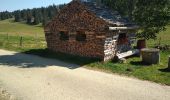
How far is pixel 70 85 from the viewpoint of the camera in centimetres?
1395

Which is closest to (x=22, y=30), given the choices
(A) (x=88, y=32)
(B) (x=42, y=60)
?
(B) (x=42, y=60)

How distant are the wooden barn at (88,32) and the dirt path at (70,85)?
2.75 metres

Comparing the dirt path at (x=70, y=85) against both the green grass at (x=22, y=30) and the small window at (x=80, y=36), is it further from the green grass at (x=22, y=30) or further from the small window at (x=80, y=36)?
the green grass at (x=22, y=30)

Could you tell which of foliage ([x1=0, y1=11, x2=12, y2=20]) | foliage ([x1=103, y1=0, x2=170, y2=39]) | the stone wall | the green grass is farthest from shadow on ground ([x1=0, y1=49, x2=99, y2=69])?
foliage ([x1=0, y1=11, x2=12, y2=20])

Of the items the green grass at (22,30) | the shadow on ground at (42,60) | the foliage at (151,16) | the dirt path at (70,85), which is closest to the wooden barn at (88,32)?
the shadow on ground at (42,60)

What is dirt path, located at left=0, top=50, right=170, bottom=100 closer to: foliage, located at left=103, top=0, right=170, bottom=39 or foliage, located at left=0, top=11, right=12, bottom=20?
foliage, located at left=103, top=0, right=170, bottom=39

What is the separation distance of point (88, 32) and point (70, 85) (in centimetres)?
745

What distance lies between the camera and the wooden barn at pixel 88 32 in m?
20.0

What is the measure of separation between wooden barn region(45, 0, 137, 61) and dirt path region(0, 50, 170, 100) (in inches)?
108

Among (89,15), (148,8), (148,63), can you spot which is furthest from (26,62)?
(148,8)

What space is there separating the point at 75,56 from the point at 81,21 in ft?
9.08

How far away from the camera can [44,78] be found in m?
15.6

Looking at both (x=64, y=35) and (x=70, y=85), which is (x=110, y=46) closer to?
(x=64, y=35)

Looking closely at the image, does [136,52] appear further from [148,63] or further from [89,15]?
[89,15]
